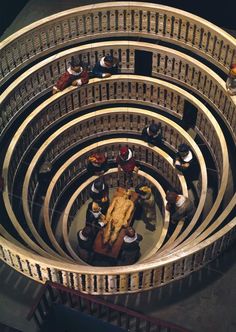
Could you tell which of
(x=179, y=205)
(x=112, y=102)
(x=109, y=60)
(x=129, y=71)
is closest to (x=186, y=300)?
(x=179, y=205)

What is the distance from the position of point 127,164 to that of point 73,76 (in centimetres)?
492

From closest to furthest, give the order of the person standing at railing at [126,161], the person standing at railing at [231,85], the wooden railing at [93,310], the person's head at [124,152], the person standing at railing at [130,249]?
1. the wooden railing at [93,310]
2. the person standing at railing at [231,85]
3. the person standing at railing at [130,249]
4. the person's head at [124,152]
5. the person standing at railing at [126,161]

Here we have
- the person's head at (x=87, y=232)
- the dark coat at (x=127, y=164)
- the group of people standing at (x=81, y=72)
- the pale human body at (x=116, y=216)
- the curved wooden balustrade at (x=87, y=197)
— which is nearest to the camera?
the person's head at (x=87, y=232)

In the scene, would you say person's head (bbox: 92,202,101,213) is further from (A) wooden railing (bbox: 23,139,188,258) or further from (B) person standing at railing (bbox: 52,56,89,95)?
(B) person standing at railing (bbox: 52,56,89,95)

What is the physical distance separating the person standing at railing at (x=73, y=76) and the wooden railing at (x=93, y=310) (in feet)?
33.8

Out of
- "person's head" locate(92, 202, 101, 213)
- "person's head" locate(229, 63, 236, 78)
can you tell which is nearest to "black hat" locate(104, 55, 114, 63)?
"person's head" locate(229, 63, 236, 78)

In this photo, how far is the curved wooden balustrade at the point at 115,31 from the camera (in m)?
22.7

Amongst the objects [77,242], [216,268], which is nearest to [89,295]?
[216,268]

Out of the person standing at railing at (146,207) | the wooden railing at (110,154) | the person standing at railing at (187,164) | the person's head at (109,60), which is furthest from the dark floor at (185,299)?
the person's head at (109,60)

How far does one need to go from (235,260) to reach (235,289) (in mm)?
1045

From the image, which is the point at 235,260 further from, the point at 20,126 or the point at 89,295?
the point at 20,126

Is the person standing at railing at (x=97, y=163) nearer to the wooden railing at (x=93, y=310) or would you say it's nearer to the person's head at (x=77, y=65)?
the person's head at (x=77, y=65)

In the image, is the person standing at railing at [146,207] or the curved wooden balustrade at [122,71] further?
the person standing at railing at [146,207]

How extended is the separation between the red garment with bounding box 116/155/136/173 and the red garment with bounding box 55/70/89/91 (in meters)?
4.08
